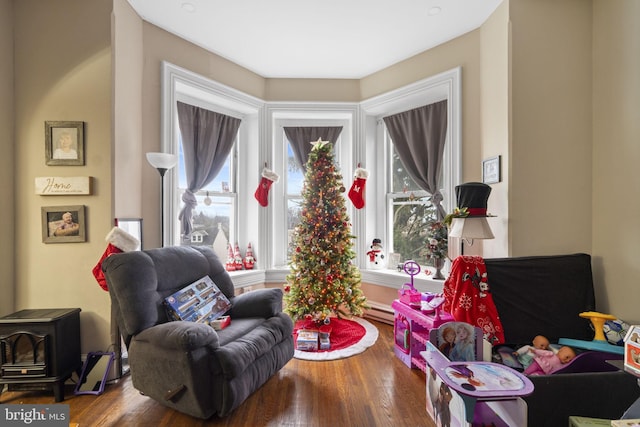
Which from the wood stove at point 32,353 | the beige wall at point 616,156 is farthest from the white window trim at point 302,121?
the wood stove at point 32,353

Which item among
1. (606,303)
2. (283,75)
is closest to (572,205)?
(606,303)

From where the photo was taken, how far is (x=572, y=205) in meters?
2.43

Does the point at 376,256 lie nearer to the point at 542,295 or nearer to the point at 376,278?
the point at 376,278

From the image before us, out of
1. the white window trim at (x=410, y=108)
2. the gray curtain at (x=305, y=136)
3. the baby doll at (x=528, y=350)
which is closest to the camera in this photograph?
the baby doll at (x=528, y=350)

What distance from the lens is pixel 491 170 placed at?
2631mm

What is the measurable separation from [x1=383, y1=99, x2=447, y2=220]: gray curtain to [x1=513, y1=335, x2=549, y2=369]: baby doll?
5.00 feet

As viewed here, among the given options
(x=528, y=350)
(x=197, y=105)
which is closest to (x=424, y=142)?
(x=528, y=350)

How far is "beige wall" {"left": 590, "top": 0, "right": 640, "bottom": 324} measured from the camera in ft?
6.79

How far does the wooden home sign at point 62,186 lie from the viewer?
7.52 feet

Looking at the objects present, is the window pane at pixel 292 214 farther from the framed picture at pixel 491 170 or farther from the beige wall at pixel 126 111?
the framed picture at pixel 491 170

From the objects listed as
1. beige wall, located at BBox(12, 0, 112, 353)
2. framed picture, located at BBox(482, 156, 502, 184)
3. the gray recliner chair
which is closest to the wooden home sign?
beige wall, located at BBox(12, 0, 112, 353)

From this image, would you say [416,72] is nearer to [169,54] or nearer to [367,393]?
[169,54]

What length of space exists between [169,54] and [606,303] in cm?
447

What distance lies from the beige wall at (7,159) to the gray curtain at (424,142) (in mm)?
3675
